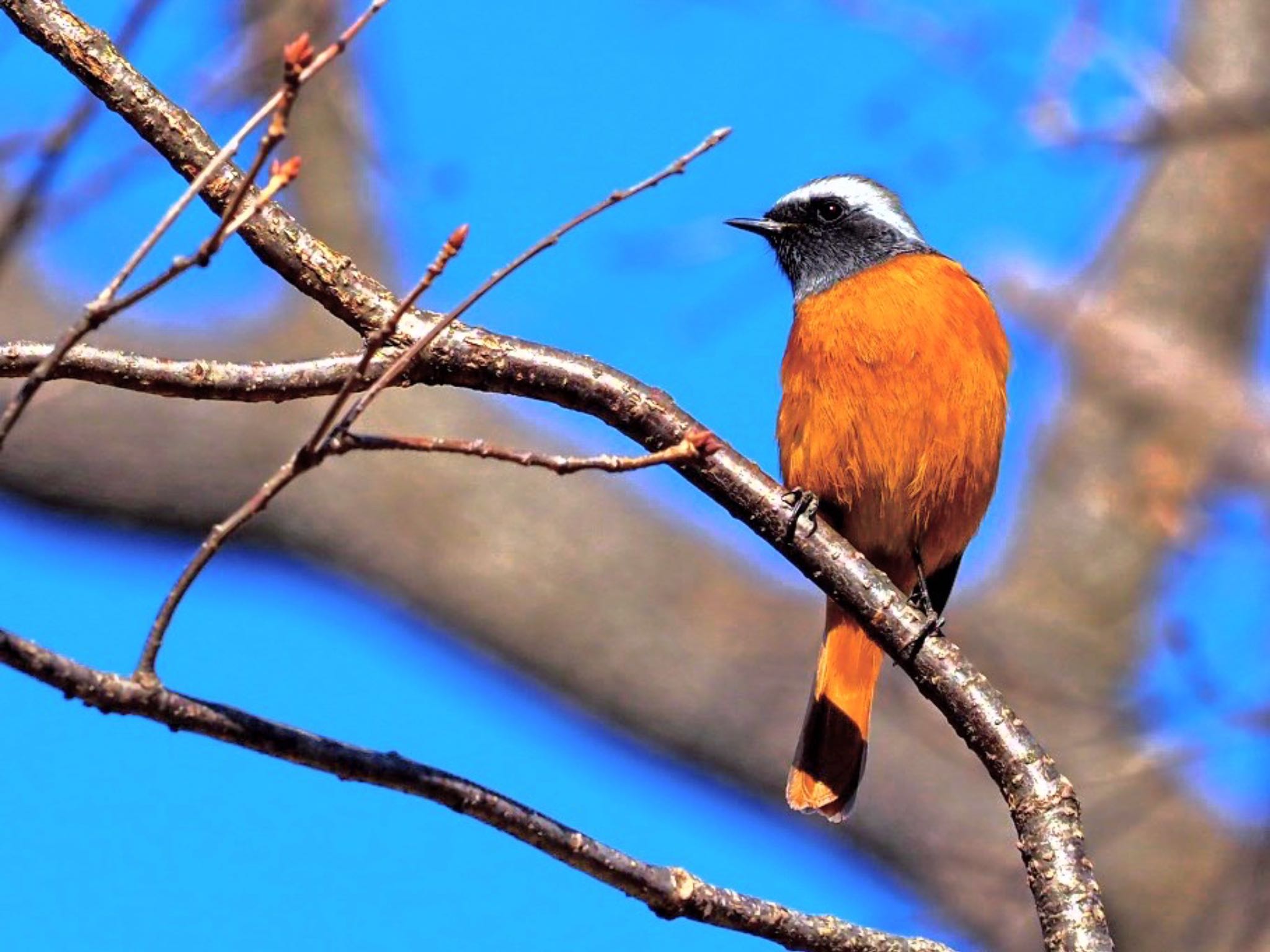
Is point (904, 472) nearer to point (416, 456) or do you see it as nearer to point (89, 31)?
point (89, 31)

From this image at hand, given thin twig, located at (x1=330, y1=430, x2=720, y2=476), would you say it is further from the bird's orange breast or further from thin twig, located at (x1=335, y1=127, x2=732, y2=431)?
the bird's orange breast

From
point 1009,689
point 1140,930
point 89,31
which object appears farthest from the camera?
point 1140,930

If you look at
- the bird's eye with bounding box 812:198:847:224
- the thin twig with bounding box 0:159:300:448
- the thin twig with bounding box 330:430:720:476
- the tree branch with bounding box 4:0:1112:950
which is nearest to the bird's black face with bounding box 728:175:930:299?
the bird's eye with bounding box 812:198:847:224

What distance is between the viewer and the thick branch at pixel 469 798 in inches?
74.2

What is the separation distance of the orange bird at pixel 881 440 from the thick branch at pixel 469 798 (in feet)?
5.89

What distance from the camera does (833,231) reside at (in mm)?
5137

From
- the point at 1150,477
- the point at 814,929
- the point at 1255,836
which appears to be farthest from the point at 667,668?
the point at 814,929

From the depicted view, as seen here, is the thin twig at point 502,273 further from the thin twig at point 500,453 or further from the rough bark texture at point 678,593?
the rough bark texture at point 678,593

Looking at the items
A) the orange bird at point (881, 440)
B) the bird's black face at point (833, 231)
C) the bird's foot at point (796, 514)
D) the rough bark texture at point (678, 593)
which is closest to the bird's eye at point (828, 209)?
the bird's black face at point (833, 231)

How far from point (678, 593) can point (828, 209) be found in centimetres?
386

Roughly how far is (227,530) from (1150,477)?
22.4 feet

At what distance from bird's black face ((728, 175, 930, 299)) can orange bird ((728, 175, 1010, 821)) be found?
296mm

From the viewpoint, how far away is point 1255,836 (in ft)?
27.8

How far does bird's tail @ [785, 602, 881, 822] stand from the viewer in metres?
4.25
